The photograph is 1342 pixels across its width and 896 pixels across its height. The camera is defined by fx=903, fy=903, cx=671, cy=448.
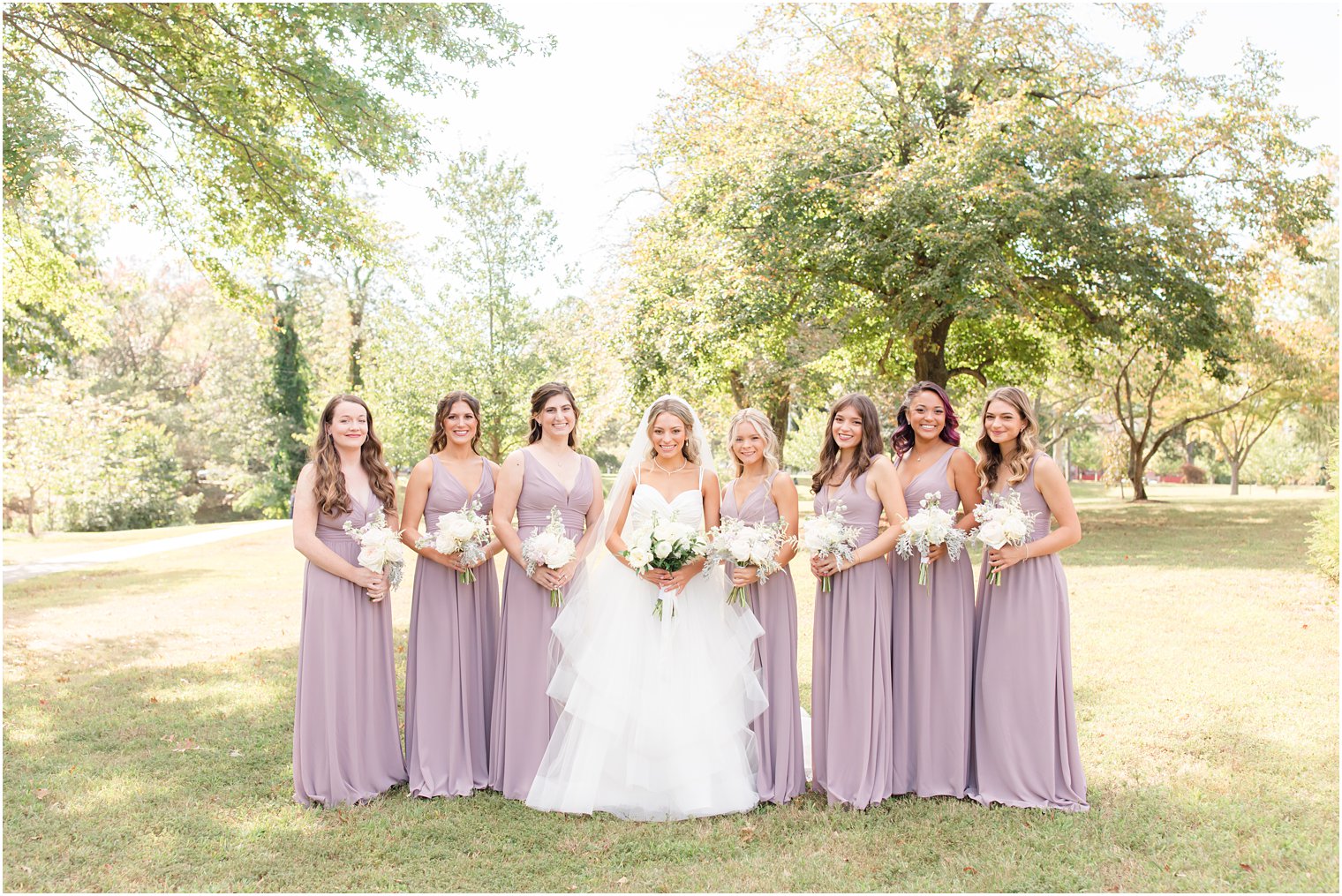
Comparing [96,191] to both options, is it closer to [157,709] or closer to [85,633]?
[85,633]

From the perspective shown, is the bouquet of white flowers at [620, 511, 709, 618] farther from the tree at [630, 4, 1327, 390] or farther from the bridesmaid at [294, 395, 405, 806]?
the tree at [630, 4, 1327, 390]

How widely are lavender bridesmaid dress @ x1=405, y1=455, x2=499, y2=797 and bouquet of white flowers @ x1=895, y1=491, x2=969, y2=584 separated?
2696 mm

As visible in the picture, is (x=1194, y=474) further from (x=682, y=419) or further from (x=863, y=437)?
(x=682, y=419)

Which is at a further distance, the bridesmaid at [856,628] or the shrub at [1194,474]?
the shrub at [1194,474]

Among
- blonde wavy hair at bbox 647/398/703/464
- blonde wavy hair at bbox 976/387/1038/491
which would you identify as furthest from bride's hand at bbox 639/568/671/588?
blonde wavy hair at bbox 976/387/1038/491

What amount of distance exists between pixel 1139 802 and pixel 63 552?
24.1 meters

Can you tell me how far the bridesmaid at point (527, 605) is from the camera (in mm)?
5824

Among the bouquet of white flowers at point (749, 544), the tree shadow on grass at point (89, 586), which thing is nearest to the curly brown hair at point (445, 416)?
the bouquet of white flowers at point (749, 544)

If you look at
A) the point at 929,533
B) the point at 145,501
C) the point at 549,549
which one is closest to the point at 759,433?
the point at 929,533

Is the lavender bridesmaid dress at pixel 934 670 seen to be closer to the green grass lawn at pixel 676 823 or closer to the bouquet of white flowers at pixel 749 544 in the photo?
the green grass lawn at pixel 676 823

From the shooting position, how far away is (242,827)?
5.39 meters

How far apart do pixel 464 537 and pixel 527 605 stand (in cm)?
67

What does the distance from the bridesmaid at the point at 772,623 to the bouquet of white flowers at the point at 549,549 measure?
41.2 inches

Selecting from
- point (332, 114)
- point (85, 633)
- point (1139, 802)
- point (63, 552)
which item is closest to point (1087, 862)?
point (1139, 802)
